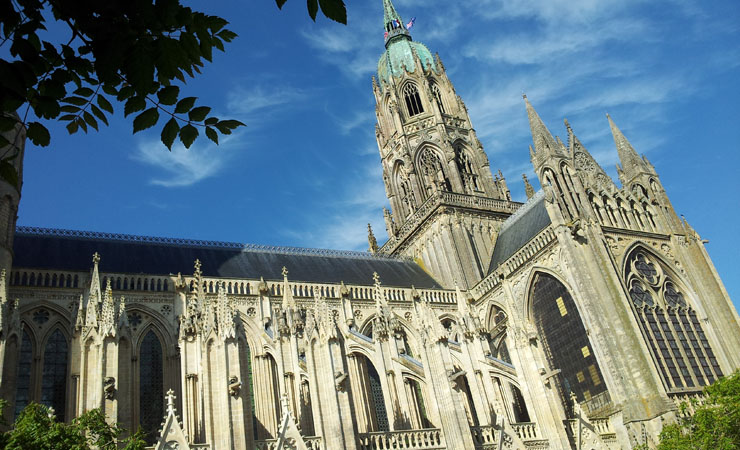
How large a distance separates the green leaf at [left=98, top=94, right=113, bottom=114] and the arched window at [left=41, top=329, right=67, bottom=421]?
2129 centimetres

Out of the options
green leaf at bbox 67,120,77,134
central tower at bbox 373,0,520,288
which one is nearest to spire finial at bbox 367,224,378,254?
central tower at bbox 373,0,520,288

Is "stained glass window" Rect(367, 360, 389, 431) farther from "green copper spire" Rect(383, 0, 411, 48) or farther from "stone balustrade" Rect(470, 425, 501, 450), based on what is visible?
"green copper spire" Rect(383, 0, 411, 48)

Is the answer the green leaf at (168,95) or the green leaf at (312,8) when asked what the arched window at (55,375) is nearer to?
the green leaf at (168,95)

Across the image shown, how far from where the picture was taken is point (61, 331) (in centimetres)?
2448

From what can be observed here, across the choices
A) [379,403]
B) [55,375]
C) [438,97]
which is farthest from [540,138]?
[55,375]

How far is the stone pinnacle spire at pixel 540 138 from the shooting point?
110 ft

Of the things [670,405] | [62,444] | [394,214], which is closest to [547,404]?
[670,405]

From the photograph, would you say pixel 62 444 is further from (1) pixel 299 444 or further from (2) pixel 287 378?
(2) pixel 287 378

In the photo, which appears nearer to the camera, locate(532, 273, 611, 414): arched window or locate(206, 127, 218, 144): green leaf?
locate(206, 127, 218, 144): green leaf

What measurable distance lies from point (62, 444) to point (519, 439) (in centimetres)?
1413

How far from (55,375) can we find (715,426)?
951 inches

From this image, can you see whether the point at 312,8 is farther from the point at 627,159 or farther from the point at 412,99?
the point at 412,99

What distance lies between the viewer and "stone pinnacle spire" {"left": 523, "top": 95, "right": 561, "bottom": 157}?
110 feet

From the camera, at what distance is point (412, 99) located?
47.2 metres
